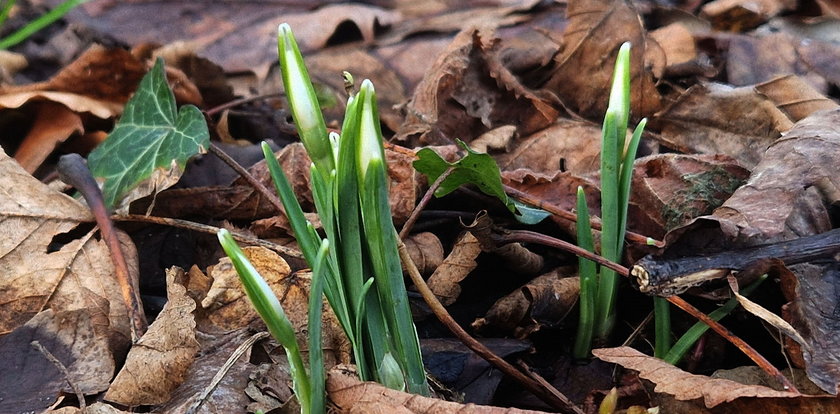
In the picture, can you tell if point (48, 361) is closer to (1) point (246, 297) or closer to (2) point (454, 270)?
(1) point (246, 297)

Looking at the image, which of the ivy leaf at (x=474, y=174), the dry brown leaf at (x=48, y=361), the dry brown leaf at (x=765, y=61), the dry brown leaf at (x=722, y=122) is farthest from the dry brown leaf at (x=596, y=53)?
the dry brown leaf at (x=48, y=361)

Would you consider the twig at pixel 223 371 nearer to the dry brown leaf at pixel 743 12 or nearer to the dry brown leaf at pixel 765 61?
the dry brown leaf at pixel 765 61

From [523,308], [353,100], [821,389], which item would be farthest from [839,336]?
[353,100]

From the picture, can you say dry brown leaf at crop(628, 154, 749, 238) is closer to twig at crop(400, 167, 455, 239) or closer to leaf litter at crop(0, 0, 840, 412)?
leaf litter at crop(0, 0, 840, 412)

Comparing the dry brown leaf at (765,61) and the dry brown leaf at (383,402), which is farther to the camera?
the dry brown leaf at (765,61)

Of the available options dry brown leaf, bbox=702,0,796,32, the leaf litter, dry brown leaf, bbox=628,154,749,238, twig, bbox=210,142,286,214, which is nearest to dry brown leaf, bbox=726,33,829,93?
→ the leaf litter

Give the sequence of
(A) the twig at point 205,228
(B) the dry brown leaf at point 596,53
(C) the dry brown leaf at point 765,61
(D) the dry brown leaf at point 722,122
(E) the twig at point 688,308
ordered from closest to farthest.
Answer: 1. (E) the twig at point 688,308
2. (A) the twig at point 205,228
3. (D) the dry brown leaf at point 722,122
4. (B) the dry brown leaf at point 596,53
5. (C) the dry brown leaf at point 765,61
